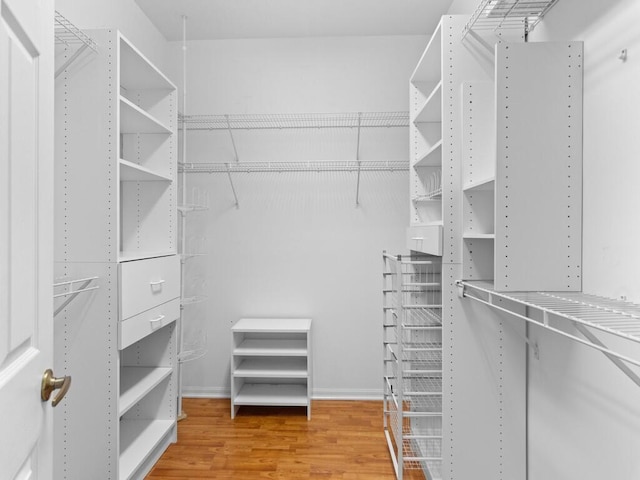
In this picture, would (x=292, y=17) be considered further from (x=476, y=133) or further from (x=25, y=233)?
(x=25, y=233)

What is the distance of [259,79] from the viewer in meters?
3.27

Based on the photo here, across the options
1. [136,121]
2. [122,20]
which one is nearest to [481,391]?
[136,121]

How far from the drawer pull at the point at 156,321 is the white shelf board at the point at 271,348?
78 cm

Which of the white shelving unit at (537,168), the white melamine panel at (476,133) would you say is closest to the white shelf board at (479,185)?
the white melamine panel at (476,133)

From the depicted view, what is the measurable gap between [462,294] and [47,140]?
1531 millimetres

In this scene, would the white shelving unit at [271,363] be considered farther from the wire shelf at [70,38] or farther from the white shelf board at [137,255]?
the wire shelf at [70,38]

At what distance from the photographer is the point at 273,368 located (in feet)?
9.81

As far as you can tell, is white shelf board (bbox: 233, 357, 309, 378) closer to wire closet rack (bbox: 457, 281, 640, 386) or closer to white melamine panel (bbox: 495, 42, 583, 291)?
wire closet rack (bbox: 457, 281, 640, 386)

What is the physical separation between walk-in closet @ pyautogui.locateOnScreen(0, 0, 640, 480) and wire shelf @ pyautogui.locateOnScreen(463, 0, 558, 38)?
0.6 inches

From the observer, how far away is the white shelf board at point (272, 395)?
287 centimetres

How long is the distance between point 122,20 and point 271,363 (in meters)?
2.46

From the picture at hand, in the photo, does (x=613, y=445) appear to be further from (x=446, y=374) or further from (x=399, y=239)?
(x=399, y=239)

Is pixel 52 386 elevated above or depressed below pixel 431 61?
below

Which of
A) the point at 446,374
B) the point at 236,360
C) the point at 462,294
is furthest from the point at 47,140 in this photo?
the point at 236,360
